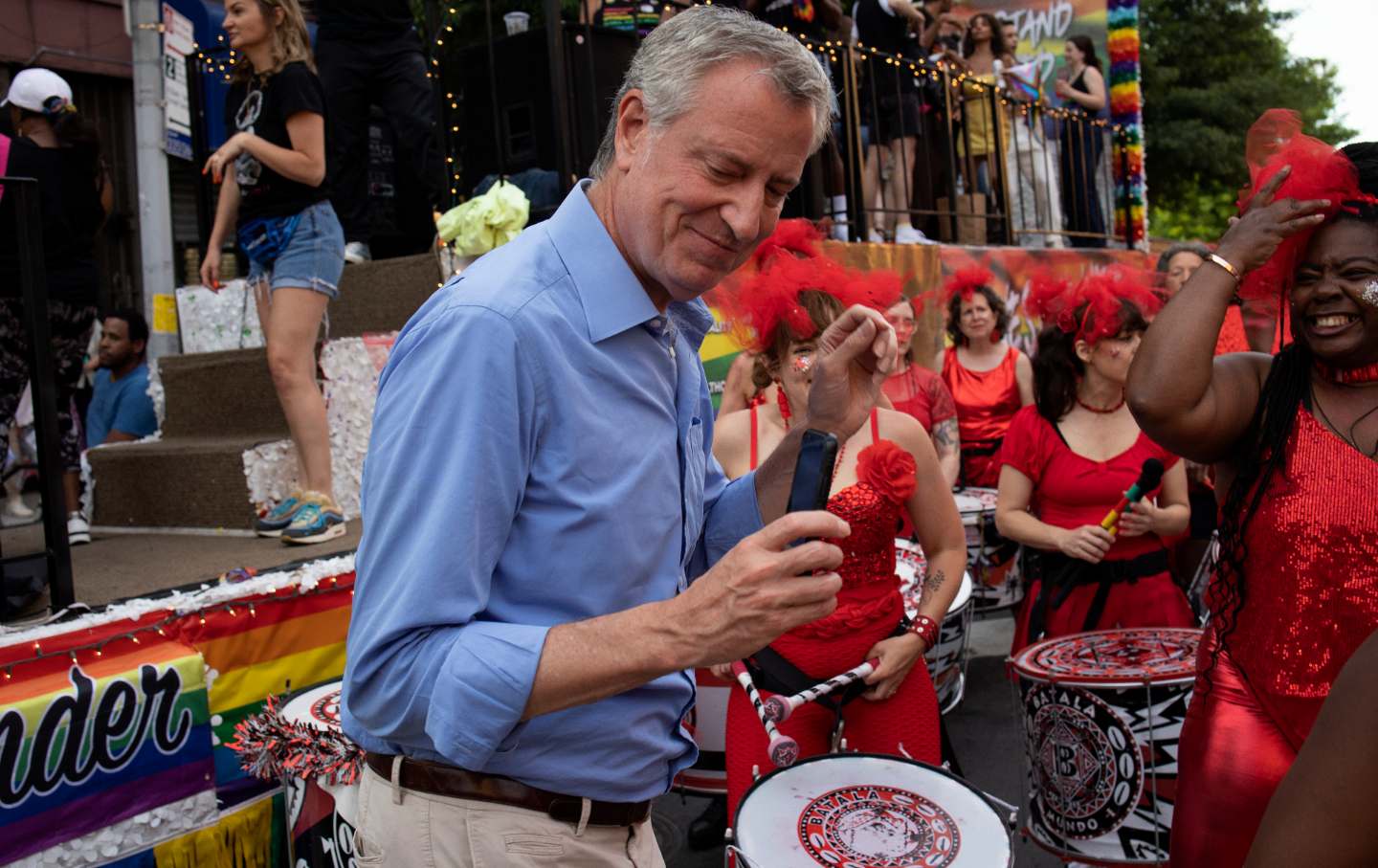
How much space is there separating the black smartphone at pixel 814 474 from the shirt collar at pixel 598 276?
0.30m

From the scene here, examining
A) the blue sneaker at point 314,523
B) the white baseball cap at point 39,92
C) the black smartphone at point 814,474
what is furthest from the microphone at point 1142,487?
the white baseball cap at point 39,92

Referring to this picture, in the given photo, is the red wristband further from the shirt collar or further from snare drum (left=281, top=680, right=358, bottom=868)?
the shirt collar

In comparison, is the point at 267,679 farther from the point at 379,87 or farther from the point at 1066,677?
the point at 379,87

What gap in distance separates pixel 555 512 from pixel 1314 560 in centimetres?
172

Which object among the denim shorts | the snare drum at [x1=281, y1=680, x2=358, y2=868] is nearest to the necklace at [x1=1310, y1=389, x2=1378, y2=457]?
the snare drum at [x1=281, y1=680, x2=358, y2=868]

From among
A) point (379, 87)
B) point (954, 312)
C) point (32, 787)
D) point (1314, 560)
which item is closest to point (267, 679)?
point (32, 787)

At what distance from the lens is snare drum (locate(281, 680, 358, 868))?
7.95 feet

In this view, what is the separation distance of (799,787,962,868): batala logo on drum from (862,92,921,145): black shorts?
722 cm

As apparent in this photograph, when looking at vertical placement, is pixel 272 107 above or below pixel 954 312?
above

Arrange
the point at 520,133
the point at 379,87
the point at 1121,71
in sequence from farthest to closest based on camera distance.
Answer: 1. the point at 1121,71
2. the point at 520,133
3. the point at 379,87

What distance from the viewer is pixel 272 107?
414 centimetres

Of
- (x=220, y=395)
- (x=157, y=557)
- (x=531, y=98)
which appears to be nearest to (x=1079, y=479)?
(x=157, y=557)

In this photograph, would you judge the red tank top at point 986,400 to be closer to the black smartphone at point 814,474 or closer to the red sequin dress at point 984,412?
the red sequin dress at point 984,412

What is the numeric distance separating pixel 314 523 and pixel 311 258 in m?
1.07
